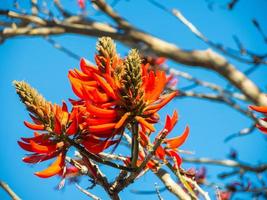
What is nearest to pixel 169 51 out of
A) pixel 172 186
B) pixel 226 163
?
pixel 226 163

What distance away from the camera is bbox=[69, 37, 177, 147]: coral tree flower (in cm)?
81

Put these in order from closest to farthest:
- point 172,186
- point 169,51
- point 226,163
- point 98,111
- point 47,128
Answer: point 98,111
point 47,128
point 172,186
point 169,51
point 226,163

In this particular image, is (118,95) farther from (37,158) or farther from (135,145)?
(37,158)

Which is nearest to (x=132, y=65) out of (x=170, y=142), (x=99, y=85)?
(x=99, y=85)

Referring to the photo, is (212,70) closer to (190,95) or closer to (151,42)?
(151,42)

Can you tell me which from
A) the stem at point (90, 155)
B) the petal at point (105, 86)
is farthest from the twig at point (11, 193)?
the petal at point (105, 86)

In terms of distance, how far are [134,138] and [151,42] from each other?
4.51 ft

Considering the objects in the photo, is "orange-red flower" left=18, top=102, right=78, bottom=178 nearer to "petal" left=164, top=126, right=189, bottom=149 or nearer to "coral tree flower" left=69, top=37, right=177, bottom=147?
"coral tree flower" left=69, top=37, right=177, bottom=147

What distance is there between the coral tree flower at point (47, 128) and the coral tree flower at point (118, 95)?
0.04 metres

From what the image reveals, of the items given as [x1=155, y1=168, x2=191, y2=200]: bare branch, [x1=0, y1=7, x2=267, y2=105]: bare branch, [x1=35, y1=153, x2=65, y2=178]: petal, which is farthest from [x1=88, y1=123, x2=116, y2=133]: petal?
[x1=0, y1=7, x2=267, y2=105]: bare branch

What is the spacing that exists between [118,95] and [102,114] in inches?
2.8

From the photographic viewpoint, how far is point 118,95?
2.78 ft

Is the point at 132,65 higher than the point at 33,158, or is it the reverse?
the point at 132,65

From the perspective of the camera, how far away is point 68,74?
2.80 feet
